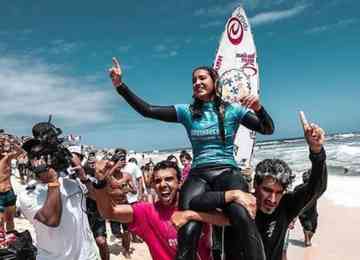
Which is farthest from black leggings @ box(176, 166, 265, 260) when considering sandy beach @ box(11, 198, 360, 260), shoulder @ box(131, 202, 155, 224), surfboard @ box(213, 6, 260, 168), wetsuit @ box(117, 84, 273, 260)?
sandy beach @ box(11, 198, 360, 260)

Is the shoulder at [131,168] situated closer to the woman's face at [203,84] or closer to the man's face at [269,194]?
the woman's face at [203,84]

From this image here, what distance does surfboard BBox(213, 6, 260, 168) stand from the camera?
8.15 m

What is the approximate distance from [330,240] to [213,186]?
811 centimetres

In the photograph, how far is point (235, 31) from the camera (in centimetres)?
866

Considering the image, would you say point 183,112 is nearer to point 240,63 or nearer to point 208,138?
point 208,138

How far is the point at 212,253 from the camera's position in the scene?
10.8 ft

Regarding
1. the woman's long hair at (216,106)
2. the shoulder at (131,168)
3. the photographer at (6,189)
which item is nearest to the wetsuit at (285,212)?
the woman's long hair at (216,106)

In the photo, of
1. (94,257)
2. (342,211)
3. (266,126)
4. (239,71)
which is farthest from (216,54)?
(342,211)

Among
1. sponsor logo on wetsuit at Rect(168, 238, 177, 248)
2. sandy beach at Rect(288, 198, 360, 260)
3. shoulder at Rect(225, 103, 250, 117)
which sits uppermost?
shoulder at Rect(225, 103, 250, 117)

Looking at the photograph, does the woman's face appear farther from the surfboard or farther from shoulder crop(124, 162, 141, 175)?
shoulder crop(124, 162, 141, 175)

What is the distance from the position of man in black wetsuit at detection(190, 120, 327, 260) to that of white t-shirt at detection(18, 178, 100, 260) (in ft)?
3.38

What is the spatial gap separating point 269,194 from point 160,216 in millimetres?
712

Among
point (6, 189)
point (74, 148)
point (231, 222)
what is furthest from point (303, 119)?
point (6, 189)

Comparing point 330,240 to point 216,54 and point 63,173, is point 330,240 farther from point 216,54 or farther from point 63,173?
point 63,173
